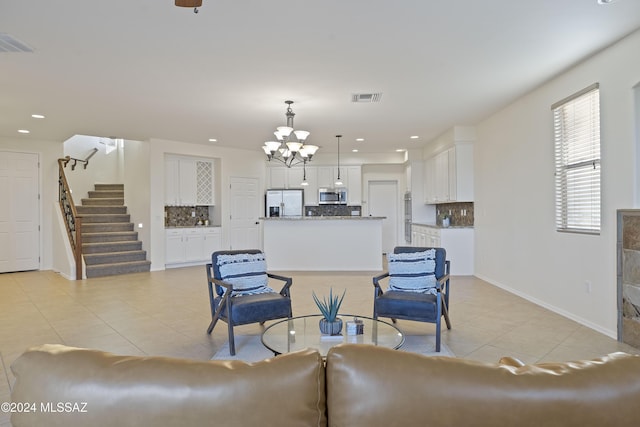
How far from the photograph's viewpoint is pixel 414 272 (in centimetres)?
395

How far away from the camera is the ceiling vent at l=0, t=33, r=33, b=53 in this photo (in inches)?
133

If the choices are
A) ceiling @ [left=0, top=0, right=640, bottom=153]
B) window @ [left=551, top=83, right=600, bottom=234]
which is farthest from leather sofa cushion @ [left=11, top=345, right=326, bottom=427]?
window @ [left=551, top=83, right=600, bottom=234]

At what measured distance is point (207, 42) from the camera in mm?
3479

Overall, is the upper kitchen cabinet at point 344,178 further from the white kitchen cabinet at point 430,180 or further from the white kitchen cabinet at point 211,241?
the white kitchen cabinet at point 211,241

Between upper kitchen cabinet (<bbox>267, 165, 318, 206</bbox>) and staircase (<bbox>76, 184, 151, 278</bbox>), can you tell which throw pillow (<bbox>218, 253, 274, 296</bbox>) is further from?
upper kitchen cabinet (<bbox>267, 165, 318, 206</bbox>)

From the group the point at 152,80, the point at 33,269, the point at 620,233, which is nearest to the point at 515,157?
the point at 620,233

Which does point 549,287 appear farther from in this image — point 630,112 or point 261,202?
point 261,202

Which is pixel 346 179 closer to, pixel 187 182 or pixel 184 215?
pixel 187 182

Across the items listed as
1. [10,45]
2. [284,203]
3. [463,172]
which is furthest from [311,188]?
[10,45]

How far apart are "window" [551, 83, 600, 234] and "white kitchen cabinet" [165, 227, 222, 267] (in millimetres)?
6912

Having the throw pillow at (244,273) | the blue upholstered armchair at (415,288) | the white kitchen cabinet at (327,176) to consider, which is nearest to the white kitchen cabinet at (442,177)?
the white kitchen cabinet at (327,176)

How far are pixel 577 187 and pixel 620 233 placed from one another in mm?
830

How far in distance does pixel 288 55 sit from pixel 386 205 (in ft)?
24.4

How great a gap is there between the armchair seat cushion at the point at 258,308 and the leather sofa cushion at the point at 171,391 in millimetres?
2518
